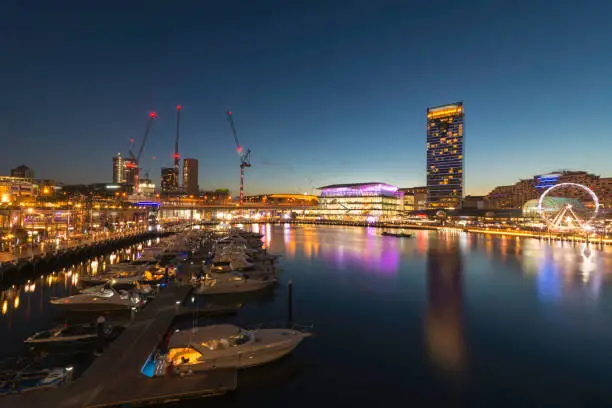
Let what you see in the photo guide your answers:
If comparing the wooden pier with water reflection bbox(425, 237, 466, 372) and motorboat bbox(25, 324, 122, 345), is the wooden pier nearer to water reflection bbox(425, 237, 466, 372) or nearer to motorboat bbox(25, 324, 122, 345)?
motorboat bbox(25, 324, 122, 345)

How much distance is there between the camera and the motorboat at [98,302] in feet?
66.4

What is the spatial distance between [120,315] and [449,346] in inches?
686

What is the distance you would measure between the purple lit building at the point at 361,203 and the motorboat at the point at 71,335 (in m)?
144

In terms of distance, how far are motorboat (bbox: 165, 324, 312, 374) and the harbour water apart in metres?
0.56

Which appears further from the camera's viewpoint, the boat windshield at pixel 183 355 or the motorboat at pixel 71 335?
the motorboat at pixel 71 335

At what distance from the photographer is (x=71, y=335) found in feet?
50.9

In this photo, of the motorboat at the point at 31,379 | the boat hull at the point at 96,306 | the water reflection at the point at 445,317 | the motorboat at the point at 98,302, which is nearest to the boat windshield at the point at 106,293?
the motorboat at the point at 98,302

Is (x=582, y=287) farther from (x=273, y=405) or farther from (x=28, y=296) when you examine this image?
(x=28, y=296)

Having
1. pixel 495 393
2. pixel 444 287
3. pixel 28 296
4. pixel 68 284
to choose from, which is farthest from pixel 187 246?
pixel 495 393

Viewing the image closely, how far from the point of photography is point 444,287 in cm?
3078

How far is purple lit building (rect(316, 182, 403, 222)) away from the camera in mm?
163625

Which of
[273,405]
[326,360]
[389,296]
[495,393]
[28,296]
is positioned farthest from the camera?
[389,296]

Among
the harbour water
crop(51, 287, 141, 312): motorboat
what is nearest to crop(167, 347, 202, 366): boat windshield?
the harbour water

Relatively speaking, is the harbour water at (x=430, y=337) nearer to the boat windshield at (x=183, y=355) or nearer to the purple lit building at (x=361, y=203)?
the boat windshield at (x=183, y=355)
